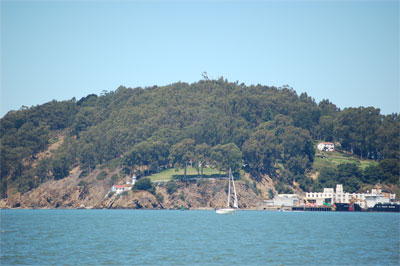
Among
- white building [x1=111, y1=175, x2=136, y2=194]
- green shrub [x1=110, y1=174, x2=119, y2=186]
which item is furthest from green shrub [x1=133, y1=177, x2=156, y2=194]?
green shrub [x1=110, y1=174, x2=119, y2=186]

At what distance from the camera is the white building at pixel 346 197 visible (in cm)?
17400

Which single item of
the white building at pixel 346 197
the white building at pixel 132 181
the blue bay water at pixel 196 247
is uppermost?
the white building at pixel 132 181

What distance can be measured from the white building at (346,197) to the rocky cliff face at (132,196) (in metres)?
16.6

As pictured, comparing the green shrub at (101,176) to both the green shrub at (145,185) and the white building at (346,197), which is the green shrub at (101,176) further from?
the white building at (346,197)

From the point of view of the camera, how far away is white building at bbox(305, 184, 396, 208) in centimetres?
17400

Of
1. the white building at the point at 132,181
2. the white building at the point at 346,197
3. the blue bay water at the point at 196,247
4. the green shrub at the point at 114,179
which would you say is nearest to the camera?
the blue bay water at the point at 196,247

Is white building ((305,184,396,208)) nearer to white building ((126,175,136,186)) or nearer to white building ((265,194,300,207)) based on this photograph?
white building ((265,194,300,207))

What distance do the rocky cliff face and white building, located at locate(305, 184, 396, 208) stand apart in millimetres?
16633

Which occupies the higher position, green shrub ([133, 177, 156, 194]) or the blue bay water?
green shrub ([133, 177, 156, 194])

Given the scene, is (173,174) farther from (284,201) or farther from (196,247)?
(196,247)

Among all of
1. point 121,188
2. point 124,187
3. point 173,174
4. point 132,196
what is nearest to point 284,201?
point 173,174

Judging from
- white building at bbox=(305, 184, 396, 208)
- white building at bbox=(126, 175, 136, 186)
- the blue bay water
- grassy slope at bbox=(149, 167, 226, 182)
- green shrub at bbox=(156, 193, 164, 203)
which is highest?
grassy slope at bbox=(149, 167, 226, 182)

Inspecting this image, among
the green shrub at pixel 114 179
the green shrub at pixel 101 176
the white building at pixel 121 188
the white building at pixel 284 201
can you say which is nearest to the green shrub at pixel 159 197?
the white building at pixel 121 188

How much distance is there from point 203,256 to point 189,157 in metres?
132
